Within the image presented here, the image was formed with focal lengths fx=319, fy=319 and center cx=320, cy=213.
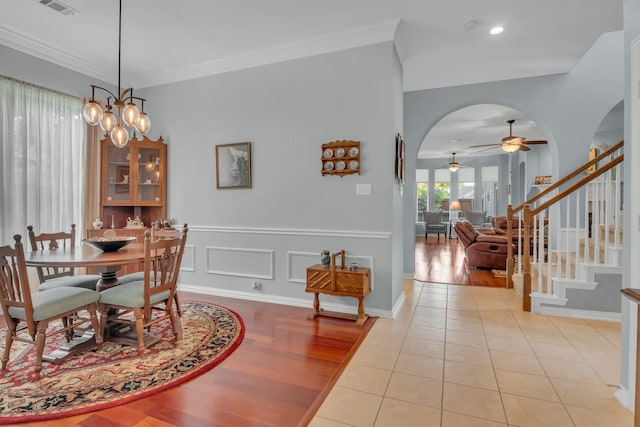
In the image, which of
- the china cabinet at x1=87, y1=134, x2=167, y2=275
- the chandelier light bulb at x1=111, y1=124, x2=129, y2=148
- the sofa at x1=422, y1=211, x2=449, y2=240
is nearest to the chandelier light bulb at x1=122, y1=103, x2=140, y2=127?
the chandelier light bulb at x1=111, y1=124, x2=129, y2=148

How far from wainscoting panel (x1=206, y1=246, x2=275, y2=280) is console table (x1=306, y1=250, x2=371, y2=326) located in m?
0.78

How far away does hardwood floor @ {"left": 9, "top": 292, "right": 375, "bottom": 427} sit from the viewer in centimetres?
179

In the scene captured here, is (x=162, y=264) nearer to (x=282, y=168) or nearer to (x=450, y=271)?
(x=282, y=168)

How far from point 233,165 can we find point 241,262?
124 cm

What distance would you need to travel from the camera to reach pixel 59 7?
294 centimetres

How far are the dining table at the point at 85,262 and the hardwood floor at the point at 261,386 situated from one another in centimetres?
87

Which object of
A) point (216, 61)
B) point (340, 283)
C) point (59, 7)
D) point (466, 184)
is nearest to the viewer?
point (59, 7)

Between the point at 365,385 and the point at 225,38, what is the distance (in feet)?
12.0

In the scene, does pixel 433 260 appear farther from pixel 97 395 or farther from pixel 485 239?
pixel 97 395

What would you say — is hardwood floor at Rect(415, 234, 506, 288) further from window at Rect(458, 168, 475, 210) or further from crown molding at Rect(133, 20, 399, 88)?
window at Rect(458, 168, 475, 210)

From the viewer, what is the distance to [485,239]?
19.4ft

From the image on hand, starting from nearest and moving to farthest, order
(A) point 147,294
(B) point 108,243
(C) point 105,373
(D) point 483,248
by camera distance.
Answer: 1. (C) point 105,373
2. (A) point 147,294
3. (B) point 108,243
4. (D) point 483,248

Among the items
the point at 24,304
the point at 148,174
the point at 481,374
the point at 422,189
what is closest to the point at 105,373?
the point at 24,304

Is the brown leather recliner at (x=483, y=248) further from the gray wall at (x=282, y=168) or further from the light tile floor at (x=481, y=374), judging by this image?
Result: the gray wall at (x=282, y=168)
